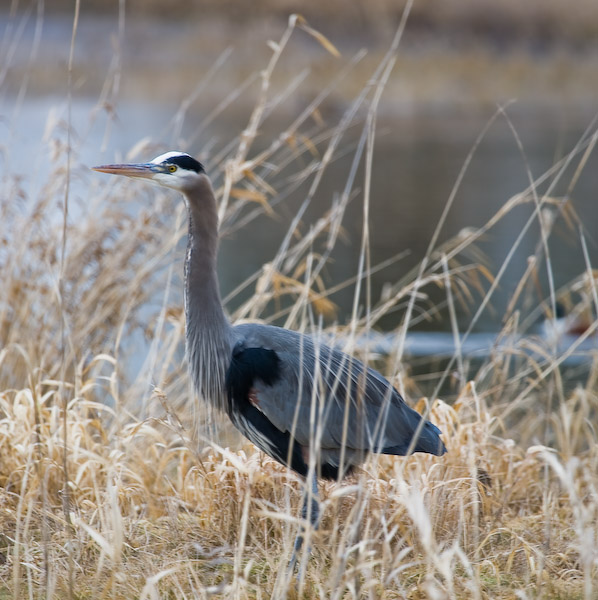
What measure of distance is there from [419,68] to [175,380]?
1654cm

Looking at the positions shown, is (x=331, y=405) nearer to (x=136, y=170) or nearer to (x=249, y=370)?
(x=249, y=370)

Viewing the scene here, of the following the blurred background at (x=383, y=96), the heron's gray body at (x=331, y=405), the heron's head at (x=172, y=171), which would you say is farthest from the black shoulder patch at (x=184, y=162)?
the blurred background at (x=383, y=96)

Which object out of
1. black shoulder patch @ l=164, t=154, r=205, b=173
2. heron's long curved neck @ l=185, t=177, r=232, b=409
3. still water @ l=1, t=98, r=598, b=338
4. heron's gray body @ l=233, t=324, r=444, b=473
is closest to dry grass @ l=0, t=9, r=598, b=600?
heron's gray body @ l=233, t=324, r=444, b=473

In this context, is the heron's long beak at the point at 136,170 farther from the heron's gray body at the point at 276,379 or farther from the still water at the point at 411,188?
A: the still water at the point at 411,188

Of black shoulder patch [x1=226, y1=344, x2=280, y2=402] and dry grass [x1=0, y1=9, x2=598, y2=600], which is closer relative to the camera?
dry grass [x1=0, y1=9, x2=598, y2=600]

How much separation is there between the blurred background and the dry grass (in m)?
3.10

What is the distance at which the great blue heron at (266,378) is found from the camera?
286 cm

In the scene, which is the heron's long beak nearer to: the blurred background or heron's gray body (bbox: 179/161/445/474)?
heron's gray body (bbox: 179/161/445/474)

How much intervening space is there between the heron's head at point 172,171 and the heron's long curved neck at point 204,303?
0.04m

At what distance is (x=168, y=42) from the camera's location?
20422 mm

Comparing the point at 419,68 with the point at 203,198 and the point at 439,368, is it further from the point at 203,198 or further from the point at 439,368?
the point at 203,198

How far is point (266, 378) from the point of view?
2.87m

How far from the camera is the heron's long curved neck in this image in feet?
9.68

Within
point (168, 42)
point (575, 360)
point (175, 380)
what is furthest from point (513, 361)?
point (168, 42)
